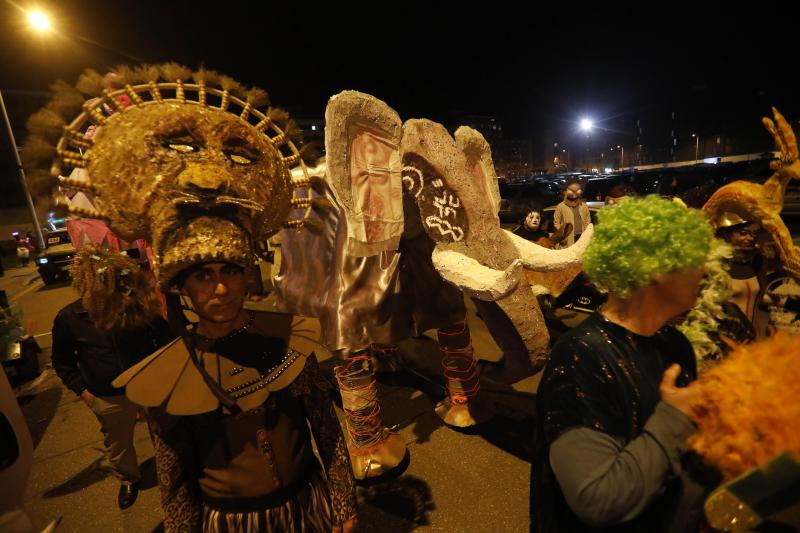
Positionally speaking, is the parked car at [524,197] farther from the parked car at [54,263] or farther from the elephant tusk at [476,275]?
the parked car at [54,263]

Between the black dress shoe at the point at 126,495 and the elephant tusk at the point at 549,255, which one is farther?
the black dress shoe at the point at 126,495

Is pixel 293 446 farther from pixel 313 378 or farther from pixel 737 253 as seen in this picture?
pixel 737 253

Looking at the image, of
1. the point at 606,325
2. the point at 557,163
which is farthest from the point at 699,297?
the point at 557,163

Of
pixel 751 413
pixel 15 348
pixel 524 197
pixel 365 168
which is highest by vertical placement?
pixel 365 168

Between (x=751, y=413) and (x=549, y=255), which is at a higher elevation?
(x=549, y=255)

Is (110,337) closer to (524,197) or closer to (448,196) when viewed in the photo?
(448,196)

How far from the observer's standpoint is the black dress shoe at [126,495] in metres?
3.00

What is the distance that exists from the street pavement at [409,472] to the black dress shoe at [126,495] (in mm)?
45

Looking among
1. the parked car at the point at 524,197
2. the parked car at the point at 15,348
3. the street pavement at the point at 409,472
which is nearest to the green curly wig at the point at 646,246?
the street pavement at the point at 409,472

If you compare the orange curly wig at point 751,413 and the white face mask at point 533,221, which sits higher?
the white face mask at point 533,221

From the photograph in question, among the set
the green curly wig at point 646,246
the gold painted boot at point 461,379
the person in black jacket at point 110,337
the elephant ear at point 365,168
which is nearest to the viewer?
the green curly wig at point 646,246

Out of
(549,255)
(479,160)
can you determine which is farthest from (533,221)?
(549,255)

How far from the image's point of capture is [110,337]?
109 inches

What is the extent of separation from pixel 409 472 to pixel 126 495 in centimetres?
208
